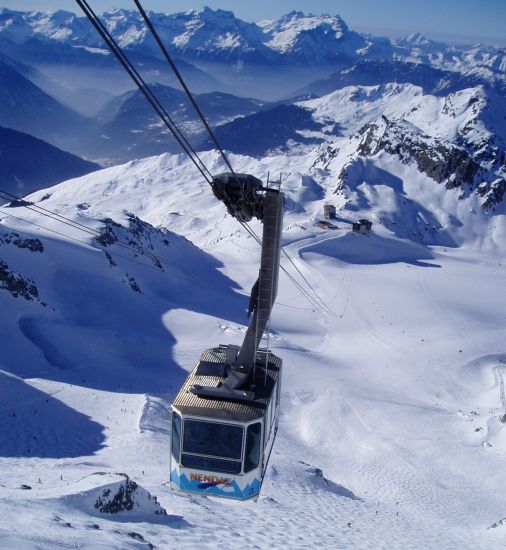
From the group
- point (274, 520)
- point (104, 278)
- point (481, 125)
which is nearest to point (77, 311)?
point (104, 278)

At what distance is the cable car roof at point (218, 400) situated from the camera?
13.9m

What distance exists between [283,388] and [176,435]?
25128mm

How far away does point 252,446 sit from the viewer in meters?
14.1

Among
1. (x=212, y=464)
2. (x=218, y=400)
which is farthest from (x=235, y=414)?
(x=212, y=464)

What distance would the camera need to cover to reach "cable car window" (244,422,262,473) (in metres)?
13.9

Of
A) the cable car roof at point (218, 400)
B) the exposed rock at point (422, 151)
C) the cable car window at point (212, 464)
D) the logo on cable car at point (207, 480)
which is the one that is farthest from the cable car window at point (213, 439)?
the exposed rock at point (422, 151)

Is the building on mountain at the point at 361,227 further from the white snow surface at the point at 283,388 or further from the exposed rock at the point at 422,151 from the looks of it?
the exposed rock at the point at 422,151

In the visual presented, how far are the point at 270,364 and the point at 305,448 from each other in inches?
662

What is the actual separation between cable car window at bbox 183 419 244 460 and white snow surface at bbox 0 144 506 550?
2669mm

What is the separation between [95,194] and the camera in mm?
181250

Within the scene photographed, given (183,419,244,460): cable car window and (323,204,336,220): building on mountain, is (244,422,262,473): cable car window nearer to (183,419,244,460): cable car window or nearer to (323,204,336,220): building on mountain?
(183,419,244,460): cable car window

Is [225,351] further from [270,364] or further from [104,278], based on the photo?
[104,278]

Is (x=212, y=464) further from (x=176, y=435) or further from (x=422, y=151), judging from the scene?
→ (x=422, y=151)

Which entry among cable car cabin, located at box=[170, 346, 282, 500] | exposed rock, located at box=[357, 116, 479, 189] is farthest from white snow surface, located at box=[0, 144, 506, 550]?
exposed rock, located at box=[357, 116, 479, 189]
